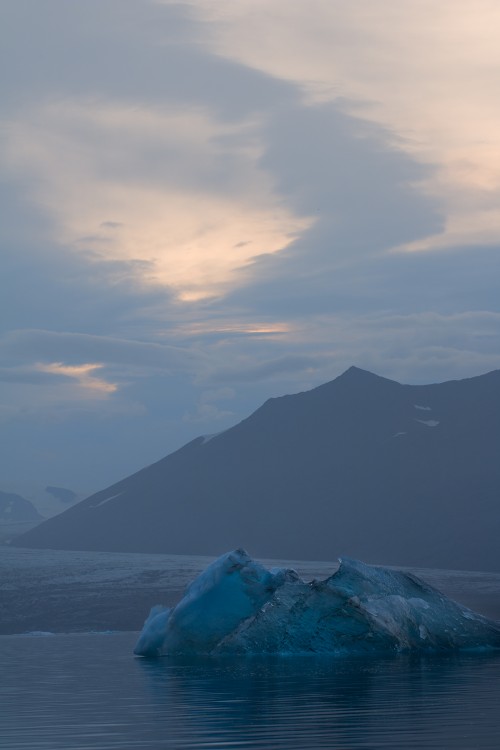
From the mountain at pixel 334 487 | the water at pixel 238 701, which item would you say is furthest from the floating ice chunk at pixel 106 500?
the water at pixel 238 701

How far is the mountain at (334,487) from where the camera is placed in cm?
9700

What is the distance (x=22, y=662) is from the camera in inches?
989

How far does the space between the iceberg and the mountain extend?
60811 millimetres

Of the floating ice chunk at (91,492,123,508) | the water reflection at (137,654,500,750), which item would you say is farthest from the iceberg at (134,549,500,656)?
the floating ice chunk at (91,492,123,508)

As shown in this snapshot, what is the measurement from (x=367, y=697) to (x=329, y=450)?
349 ft

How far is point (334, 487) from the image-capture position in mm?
112500

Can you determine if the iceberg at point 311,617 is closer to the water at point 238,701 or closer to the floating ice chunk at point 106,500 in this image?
the water at point 238,701

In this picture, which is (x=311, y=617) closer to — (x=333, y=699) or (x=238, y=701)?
(x=333, y=699)

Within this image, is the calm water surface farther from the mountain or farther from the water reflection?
the mountain

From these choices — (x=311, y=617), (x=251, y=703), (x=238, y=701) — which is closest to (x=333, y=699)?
(x=251, y=703)

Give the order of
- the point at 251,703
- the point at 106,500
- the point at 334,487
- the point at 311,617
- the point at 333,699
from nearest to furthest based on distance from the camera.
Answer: the point at 251,703
the point at 333,699
the point at 311,617
the point at 334,487
the point at 106,500

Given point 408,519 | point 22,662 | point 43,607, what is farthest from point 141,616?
point 408,519

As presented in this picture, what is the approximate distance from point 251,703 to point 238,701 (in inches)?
15.0

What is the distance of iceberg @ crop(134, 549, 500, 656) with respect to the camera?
931 inches
